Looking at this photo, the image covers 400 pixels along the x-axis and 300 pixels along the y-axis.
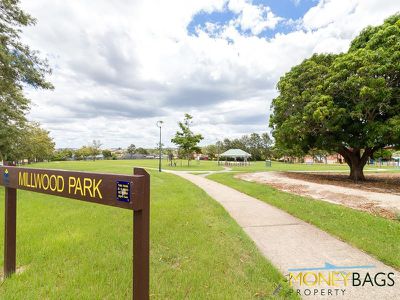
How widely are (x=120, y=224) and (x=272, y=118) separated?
16.3 metres

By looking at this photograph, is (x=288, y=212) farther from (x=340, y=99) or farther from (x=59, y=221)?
(x=340, y=99)

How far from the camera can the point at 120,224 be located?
19.2 feet

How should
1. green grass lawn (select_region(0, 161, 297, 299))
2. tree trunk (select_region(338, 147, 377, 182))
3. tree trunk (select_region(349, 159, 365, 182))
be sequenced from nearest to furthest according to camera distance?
green grass lawn (select_region(0, 161, 297, 299))
tree trunk (select_region(338, 147, 377, 182))
tree trunk (select_region(349, 159, 365, 182))

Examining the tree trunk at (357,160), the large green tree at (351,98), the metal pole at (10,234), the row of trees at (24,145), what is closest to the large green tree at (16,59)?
the row of trees at (24,145)

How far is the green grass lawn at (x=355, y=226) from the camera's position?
14.4 feet

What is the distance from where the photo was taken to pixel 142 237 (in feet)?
7.15

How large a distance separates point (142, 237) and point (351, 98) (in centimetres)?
1554

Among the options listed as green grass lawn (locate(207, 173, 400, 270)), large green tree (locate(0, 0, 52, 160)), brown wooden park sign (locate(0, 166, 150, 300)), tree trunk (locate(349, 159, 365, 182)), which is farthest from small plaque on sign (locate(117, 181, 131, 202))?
tree trunk (locate(349, 159, 365, 182))

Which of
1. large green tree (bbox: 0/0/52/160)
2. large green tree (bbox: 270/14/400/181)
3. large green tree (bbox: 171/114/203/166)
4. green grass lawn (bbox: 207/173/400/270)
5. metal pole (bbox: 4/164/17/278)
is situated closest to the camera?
metal pole (bbox: 4/164/17/278)

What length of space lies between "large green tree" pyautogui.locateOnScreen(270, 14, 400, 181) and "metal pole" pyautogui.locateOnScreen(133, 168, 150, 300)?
1353 centimetres

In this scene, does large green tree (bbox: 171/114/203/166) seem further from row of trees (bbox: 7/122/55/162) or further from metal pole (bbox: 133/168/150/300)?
metal pole (bbox: 133/168/150/300)

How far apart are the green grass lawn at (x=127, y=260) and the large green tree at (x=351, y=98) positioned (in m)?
11.2

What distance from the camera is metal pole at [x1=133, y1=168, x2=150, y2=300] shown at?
83.4 inches

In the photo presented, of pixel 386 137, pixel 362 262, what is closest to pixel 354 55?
pixel 386 137
